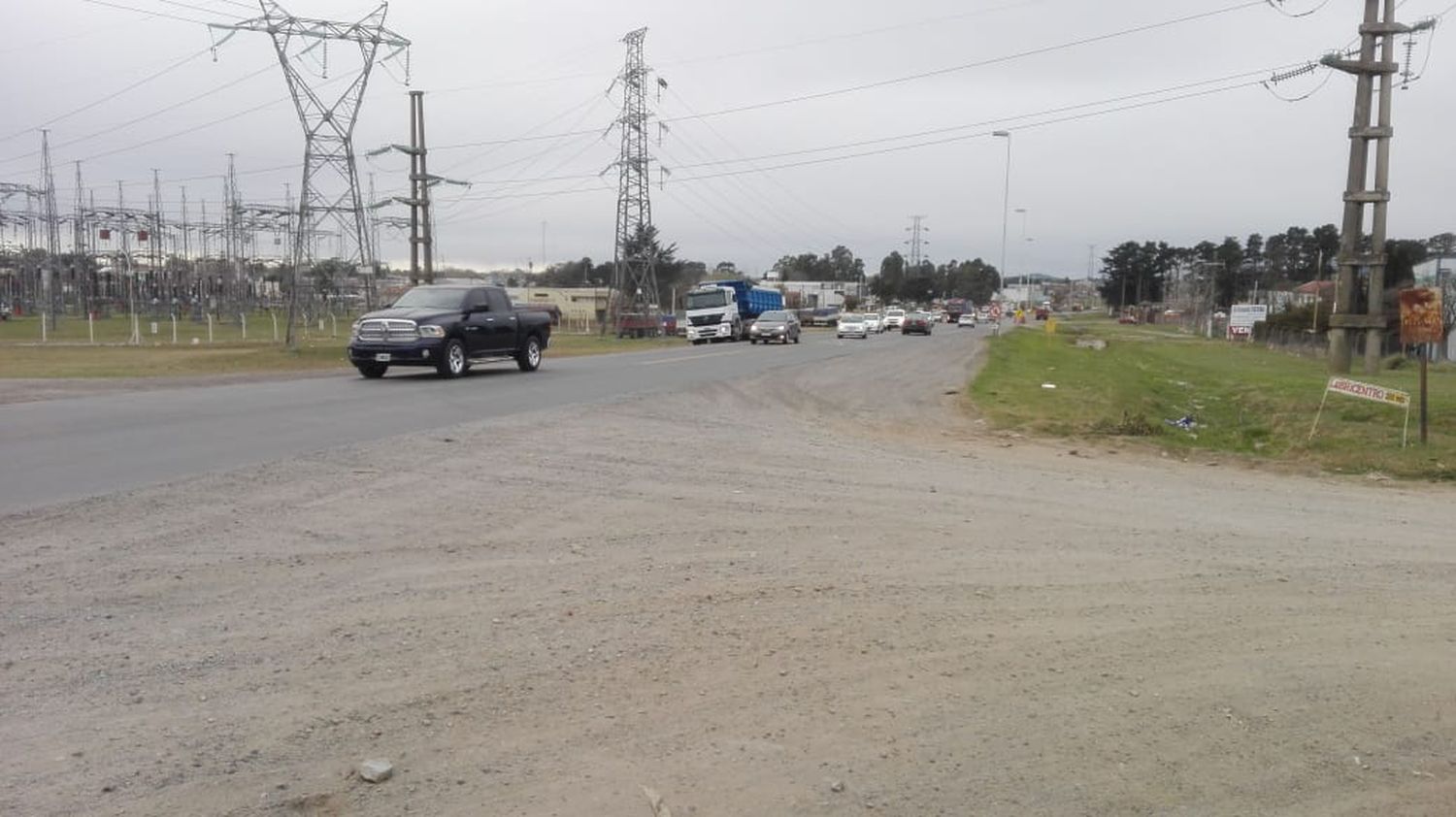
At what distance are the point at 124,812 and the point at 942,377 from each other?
935 inches

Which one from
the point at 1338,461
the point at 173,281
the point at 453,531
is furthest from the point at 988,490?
the point at 173,281

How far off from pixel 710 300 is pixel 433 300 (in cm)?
3103

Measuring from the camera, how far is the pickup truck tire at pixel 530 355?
23.7 meters

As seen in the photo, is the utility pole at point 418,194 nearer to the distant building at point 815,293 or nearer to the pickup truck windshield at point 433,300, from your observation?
the pickup truck windshield at point 433,300

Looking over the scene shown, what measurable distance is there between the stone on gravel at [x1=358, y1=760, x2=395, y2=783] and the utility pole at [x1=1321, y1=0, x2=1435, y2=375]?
3172 centimetres

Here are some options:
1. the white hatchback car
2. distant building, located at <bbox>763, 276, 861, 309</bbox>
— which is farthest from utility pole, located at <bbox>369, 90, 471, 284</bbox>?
distant building, located at <bbox>763, 276, 861, 309</bbox>

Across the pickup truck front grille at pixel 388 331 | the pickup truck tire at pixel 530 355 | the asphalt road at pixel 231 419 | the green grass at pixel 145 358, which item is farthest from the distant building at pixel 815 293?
the asphalt road at pixel 231 419

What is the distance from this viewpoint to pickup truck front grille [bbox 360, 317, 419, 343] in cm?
2050

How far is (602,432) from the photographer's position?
13438 millimetres

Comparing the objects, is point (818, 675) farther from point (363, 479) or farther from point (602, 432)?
point (602, 432)

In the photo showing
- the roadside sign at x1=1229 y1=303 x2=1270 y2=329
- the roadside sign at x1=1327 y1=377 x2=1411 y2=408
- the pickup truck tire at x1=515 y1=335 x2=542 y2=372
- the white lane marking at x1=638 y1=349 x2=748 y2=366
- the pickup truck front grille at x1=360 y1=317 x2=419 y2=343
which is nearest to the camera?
the roadside sign at x1=1327 y1=377 x2=1411 y2=408

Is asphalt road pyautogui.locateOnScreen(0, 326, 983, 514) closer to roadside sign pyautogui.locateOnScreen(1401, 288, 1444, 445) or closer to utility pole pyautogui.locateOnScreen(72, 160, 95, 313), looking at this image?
roadside sign pyautogui.locateOnScreen(1401, 288, 1444, 445)

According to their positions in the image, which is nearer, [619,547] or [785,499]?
[619,547]

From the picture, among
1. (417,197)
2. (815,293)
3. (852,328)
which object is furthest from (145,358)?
(815,293)
